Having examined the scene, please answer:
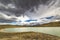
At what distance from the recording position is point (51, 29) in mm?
1954

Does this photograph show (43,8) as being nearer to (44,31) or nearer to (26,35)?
(44,31)

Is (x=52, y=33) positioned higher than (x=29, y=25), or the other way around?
(x=29, y=25)

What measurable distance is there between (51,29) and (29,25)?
12.8 inches

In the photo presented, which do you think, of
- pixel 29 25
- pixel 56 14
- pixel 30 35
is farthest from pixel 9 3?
pixel 56 14

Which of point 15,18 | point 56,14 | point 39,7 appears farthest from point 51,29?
point 15,18

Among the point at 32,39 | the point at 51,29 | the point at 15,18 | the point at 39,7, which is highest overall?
the point at 39,7

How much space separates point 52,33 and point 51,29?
0.19 ft

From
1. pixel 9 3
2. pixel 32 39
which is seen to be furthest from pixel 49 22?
pixel 9 3

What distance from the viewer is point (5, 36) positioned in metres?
1.95

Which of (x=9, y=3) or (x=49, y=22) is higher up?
(x=9, y=3)

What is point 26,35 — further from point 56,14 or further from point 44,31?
point 56,14

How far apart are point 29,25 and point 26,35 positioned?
151mm

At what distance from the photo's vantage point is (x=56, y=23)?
1.94m

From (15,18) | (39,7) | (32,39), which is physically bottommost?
(32,39)
